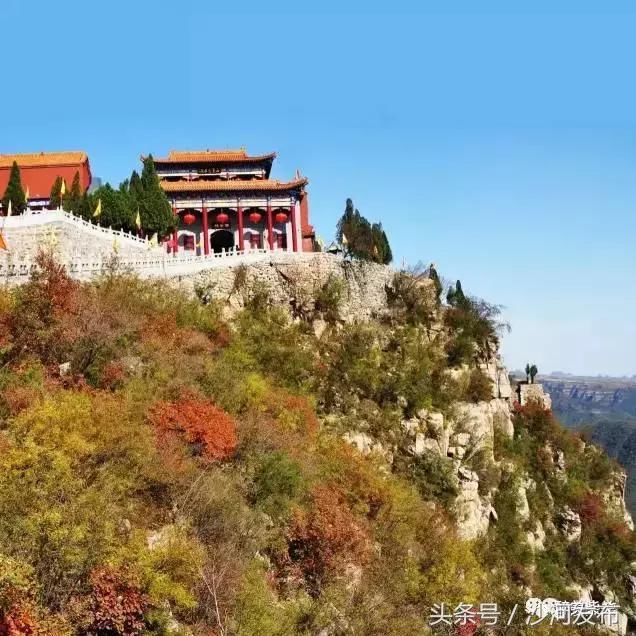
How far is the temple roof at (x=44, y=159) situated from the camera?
32.8 metres

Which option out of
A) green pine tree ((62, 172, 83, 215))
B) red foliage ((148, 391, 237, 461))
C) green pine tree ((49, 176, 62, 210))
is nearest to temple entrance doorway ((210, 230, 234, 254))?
green pine tree ((62, 172, 83, 215))

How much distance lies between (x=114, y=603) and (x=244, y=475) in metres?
5.40

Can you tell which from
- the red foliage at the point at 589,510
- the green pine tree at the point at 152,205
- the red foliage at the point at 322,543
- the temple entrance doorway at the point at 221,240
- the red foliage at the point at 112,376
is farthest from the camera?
the temple entrance doorway at the point at 221,240

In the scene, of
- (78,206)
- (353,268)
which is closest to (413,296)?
(353,268)

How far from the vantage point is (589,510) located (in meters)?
30.3

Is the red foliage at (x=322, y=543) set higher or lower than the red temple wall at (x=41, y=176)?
lower

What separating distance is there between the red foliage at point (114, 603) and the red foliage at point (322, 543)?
5013mm

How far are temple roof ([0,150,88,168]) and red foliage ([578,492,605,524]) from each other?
29.1 meters

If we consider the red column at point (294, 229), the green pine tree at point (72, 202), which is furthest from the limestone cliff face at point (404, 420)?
the green pine tree at point (72, 202)

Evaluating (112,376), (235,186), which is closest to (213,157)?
(235,186)

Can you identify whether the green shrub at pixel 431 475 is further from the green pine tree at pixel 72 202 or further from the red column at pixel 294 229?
the green pine tree at pixel 72 202

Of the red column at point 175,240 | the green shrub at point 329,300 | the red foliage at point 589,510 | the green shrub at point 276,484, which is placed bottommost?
the red foliage at point 589,510

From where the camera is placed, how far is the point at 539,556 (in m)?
25.9

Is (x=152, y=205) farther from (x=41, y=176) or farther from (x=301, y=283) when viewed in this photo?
(x=41, y=176)
